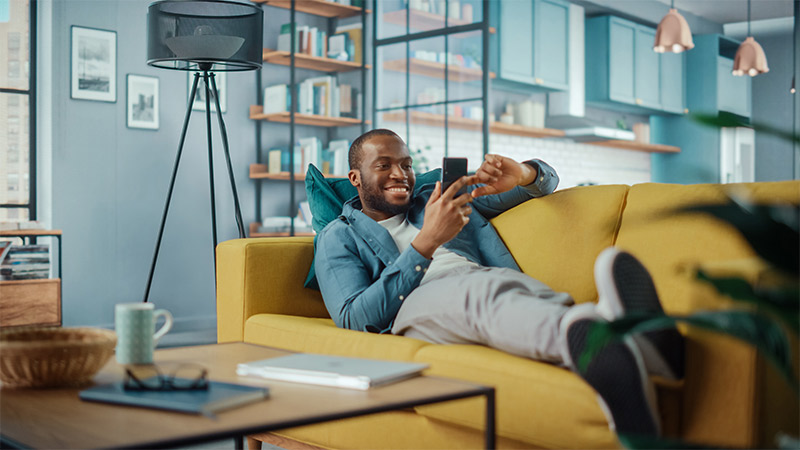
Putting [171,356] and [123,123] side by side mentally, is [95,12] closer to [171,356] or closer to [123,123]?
[123,123]

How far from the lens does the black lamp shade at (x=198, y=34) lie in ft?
11.1

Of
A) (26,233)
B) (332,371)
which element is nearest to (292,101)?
(26,233)

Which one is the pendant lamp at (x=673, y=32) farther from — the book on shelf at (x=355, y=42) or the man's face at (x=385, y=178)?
the man's face at (x=385, y=178)

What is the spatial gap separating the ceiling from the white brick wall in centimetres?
160

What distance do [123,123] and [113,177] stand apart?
0.35 metres

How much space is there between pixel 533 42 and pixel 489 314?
17.6 ft

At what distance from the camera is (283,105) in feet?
18.2

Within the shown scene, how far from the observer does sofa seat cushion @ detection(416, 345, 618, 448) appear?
146cm

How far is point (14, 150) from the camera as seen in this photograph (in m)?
4.66

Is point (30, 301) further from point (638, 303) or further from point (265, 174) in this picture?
point (638, 303)

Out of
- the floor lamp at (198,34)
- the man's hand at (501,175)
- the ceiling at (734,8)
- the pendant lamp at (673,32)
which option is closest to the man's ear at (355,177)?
the man's hand at (501,175)

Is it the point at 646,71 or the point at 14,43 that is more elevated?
the point at 646,71

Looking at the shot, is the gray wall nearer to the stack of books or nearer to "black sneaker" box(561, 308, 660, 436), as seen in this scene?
the stack of books

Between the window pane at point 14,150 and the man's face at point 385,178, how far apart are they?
3015 millimetres
